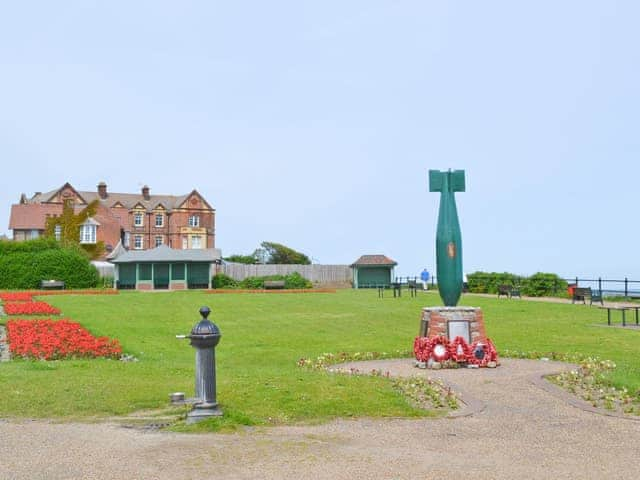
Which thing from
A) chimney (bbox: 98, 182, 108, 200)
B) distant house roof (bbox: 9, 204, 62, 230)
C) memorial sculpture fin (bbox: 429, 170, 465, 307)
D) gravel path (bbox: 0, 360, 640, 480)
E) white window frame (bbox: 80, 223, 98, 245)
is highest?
chimney (bbox: 98, 182, 108, 200)

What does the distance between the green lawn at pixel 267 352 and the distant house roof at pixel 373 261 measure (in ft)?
82.2

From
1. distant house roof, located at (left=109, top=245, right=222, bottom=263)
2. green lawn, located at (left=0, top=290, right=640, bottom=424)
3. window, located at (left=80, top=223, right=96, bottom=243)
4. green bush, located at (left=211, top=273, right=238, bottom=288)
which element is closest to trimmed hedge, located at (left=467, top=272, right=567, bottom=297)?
green lawn, located at (left=0, top=290, right=640, bottom=424)

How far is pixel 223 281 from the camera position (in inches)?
2186

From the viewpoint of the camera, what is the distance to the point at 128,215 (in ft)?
249

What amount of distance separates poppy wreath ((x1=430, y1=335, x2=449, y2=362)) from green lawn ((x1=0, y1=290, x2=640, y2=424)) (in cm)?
239

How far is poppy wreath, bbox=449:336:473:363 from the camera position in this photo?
1325cm

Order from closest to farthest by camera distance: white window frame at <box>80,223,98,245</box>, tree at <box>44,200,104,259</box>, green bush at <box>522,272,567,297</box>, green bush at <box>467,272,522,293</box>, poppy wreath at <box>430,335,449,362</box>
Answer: poppy wreath at <box>430,335,449,362</box> → green bush at <box>522,272,567,297</box> → green bush at <box>467,272,522,293</box> → tree at <box>44,200,104,259</box> → white window frame at <box>80,223,98,245</box>

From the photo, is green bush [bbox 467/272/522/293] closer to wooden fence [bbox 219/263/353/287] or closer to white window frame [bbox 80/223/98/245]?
wooden fence [bbox 219/263/353/287]

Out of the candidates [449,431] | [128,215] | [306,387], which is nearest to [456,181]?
[306,387]

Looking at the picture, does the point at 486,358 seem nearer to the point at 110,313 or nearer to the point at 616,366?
the point at 616,366

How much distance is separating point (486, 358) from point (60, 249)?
44492 mm

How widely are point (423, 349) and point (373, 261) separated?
44.1 m

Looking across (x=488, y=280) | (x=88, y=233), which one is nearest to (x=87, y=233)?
(x=88, y=233)

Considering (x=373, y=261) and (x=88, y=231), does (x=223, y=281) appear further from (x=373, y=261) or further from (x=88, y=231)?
(x=88, y=231)
